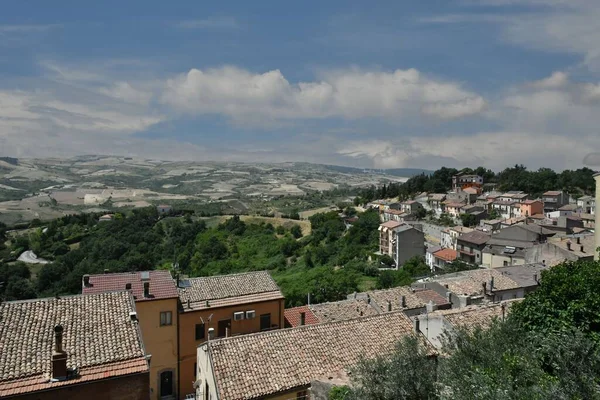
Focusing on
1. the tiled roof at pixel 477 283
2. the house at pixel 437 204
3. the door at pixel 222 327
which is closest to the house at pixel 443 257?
the tiled roof at pixel 477 283

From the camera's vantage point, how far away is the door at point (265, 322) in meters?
21.1

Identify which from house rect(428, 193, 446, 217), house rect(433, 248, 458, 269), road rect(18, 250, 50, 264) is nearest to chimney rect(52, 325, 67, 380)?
house rect(433, 248, 458, 269)

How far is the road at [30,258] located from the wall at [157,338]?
60.8 metres

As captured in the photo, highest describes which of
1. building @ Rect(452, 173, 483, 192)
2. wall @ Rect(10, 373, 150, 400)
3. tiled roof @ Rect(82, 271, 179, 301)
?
building @ Rect(452, 173, 483, 192)

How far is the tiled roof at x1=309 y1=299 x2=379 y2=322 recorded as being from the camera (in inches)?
934

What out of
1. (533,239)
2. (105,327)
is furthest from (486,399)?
(533,239)

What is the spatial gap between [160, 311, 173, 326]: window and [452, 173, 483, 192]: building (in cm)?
10113

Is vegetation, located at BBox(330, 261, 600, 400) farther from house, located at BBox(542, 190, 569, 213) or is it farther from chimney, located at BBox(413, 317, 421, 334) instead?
house, located at BBox(542, 190, 569, 213)

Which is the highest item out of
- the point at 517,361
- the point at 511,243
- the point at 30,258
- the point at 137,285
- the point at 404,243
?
the point at 517,361

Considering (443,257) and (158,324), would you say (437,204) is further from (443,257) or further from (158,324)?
(158,324)

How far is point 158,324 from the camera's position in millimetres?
18844

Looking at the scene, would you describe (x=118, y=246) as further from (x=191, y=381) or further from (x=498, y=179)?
(x=498, y=179)

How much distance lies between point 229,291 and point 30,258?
68245 mm

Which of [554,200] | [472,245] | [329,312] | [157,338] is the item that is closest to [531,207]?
[554,200]
